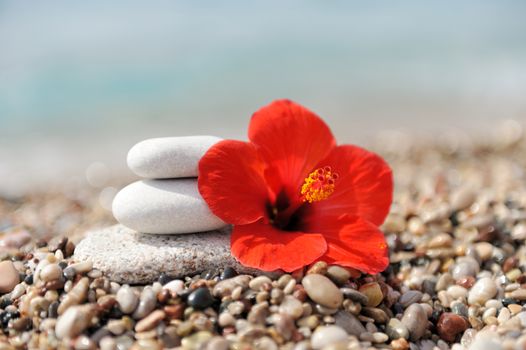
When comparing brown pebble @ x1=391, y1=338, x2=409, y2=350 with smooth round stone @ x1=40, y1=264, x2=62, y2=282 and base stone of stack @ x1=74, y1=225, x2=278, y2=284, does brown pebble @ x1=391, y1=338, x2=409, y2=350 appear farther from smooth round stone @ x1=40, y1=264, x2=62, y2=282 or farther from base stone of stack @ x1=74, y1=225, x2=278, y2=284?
smooth round stone @ x1=40, y1=264, x2=62, y2=282

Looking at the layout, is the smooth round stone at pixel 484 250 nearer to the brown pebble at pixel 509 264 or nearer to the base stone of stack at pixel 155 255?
the brown pebble at pixel 509 264

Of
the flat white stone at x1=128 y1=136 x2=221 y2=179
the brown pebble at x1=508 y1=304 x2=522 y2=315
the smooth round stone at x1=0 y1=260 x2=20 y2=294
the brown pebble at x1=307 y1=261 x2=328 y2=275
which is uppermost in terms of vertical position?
the flat white stone at x1=128 y1=136 x2=221 y2=179

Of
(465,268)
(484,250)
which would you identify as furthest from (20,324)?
(484,250)

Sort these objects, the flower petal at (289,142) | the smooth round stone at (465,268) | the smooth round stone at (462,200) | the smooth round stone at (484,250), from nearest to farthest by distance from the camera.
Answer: the flower petal at (289,142) → the smooth round stone at (465,268) → the smooth round stone at (484,250) → the smooth round stone at (462,200)

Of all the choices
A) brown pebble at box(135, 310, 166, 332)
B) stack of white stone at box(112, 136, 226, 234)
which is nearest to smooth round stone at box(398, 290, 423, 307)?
stack of white stone at box(112, 136, 226, 234)

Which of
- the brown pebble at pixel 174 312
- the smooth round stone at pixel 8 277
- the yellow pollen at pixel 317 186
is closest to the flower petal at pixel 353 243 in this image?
Result: the yellow pollen at pixel 317 186

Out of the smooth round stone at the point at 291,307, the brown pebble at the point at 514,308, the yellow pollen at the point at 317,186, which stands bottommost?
the brown pebble at the point at 514,308

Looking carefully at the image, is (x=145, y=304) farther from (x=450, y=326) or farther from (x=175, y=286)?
(x=450, y=326)

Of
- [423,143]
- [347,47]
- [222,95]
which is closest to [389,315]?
[423,143]

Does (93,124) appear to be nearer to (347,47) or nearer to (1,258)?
(1,258)
